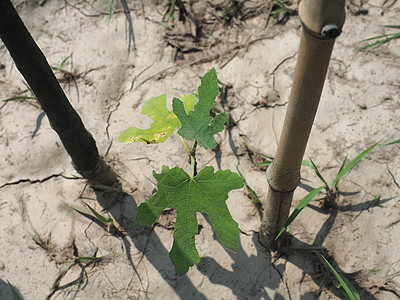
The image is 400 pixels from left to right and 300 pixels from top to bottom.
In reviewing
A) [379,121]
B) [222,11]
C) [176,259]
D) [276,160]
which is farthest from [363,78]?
[176,259]

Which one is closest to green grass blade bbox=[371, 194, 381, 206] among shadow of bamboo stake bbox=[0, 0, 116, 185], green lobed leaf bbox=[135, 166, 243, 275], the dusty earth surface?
the dusty earth surface

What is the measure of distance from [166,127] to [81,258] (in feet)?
3.03

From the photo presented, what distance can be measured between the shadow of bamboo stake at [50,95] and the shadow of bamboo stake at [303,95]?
0.87 meters

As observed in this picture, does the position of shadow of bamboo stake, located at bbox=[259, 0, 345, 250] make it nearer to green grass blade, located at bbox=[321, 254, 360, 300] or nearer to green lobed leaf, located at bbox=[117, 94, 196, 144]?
green grass blade, located at bbox=[321, 254, 360, 300]

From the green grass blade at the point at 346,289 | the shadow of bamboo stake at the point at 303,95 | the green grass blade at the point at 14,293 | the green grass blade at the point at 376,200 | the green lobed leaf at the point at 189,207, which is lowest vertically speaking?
the green grass blade at the point at 14,293

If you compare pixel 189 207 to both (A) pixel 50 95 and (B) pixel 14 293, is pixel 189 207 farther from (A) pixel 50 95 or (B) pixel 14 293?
(B) pixel 14 293

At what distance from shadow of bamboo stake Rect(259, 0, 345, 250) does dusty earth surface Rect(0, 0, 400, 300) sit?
0.38m

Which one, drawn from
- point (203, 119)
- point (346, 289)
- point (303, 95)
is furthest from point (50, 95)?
point (346, 289)

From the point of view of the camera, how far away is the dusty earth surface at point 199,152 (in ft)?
6.69

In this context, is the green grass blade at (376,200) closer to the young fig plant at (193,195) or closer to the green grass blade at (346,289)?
the green grass blade at (346,289)

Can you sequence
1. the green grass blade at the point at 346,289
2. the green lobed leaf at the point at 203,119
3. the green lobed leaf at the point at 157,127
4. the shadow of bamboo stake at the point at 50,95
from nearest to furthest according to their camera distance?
the shadow of bamboo stake at the point at 50,95 → the green lobed leaf at the point at 203,119 → the green lobed leaf at the point at 157,127 → the green grass blade at the point at 346,289

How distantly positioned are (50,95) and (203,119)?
23.9 inches

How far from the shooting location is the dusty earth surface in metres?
2.04

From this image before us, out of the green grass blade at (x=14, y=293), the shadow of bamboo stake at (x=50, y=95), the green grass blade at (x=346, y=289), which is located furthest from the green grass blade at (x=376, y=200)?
the green grass blade at (x=14, y=293)
